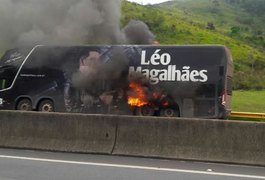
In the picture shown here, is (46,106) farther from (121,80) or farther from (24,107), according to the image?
(121,80)

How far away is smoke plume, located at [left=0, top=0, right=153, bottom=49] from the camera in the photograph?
23.0 m

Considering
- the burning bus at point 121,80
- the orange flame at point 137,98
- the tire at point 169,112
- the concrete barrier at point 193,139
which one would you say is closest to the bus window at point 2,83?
the burning bus at point 121,80

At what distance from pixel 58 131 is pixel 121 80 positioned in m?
7.32

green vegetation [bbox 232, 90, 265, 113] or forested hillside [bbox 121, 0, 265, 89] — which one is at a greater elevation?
forested hillside [bbox 121, 0, 265, 89]

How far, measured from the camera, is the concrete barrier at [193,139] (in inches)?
346

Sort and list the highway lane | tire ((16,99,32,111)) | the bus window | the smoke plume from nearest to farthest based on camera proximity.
Result: the highway lane
tire ((16,99,32,111))
the bus window
the smoke plume

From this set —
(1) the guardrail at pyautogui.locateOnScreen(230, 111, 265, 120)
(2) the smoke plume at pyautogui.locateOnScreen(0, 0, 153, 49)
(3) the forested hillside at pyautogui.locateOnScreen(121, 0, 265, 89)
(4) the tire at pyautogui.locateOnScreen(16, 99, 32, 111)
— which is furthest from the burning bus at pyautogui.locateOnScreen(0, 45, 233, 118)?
(3) the forested hillside at pyautogui.locateOnScreen(121, 0, 265, 89)

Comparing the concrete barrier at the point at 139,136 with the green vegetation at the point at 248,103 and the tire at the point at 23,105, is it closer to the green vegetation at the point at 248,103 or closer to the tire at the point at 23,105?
the tire at the point at 23,105

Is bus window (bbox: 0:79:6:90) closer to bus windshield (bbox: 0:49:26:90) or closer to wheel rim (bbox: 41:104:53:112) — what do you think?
bus windshield (bbox: 0:49:26:90)

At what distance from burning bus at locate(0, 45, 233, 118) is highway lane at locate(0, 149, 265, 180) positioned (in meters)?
7.29

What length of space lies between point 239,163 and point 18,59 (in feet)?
37.5

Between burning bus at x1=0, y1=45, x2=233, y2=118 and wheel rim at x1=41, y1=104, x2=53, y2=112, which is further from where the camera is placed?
wheel rim at x1=41, y1=104, x2=53, y2=112

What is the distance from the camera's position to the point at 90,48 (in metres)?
17.5

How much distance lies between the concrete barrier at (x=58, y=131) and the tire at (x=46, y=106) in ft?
23.7
